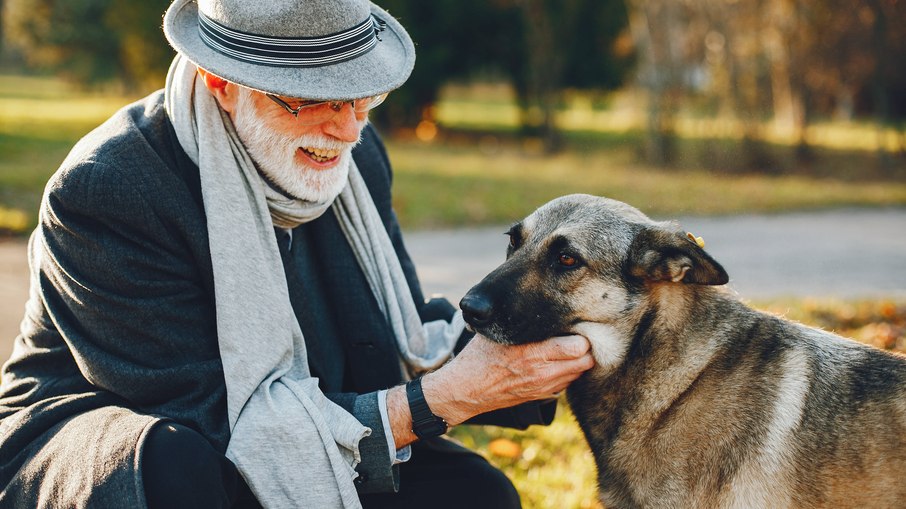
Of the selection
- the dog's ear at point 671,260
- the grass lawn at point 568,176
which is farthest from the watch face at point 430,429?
the grass lawn at point 568,176

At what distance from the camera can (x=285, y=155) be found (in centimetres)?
300

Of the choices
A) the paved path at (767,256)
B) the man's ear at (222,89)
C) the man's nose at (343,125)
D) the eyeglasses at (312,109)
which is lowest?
the paved path at (767,256)

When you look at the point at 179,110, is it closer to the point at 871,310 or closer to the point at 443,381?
the point at 443,381

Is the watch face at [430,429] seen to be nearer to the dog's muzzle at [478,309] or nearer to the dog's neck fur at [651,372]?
the dog's muzzle at [478,309]

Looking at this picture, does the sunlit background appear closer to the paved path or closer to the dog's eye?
the paved path

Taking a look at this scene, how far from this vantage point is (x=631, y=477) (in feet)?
9.55

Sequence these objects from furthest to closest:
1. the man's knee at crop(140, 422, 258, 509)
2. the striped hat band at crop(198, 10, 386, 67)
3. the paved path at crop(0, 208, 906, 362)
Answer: the paved path at crop(0, 208, 906, 362) → the striped hat band at crop(198, 10, 386, 67) → the man's knee at crop(140, 422, 258, 509)

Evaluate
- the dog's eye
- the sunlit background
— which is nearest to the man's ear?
the dog's eye

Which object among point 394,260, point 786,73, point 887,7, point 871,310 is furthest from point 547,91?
point 394,260

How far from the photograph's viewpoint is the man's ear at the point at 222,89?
2.94 metres

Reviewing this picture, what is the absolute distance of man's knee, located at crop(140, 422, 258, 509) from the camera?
246cm

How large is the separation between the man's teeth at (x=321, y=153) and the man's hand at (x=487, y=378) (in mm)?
889

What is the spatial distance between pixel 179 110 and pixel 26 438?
124 cm

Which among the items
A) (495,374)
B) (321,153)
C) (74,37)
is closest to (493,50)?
(321,153)
